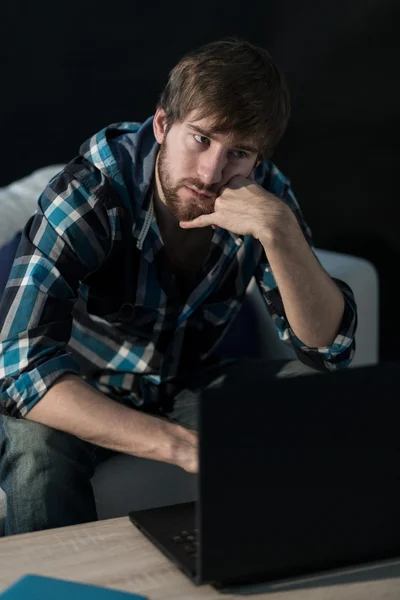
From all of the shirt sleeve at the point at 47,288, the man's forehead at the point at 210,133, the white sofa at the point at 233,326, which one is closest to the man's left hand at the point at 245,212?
the man's forehead at the point at 210,133

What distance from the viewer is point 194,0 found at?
2896 millimetres

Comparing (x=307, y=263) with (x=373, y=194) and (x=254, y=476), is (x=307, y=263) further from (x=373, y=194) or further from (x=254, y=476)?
(x=373, y=194)

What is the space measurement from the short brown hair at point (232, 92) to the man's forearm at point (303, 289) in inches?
8.3

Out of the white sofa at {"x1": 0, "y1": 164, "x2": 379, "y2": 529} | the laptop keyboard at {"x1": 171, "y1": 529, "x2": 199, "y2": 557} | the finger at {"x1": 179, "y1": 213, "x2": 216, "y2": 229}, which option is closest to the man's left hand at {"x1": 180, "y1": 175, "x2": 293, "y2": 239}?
the finger at {"x1": 179, "y1": 213, "x2": 216, "y2": 229}

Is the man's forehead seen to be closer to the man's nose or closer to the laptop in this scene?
the man's nose

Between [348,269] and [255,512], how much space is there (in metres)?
1.49

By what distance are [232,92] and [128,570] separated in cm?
96

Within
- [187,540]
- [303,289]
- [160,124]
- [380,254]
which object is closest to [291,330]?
[303,289]

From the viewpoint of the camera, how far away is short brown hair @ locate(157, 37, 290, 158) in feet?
5.68

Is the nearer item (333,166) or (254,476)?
(254,476)

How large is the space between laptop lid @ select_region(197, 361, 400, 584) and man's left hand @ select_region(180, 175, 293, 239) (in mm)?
745

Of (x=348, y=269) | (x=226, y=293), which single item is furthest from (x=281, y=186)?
(x=348, y=269)

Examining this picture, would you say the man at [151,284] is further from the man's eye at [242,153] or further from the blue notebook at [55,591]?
the blue notebook at [55,591]

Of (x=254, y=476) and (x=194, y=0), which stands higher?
(x=194, y=0)
